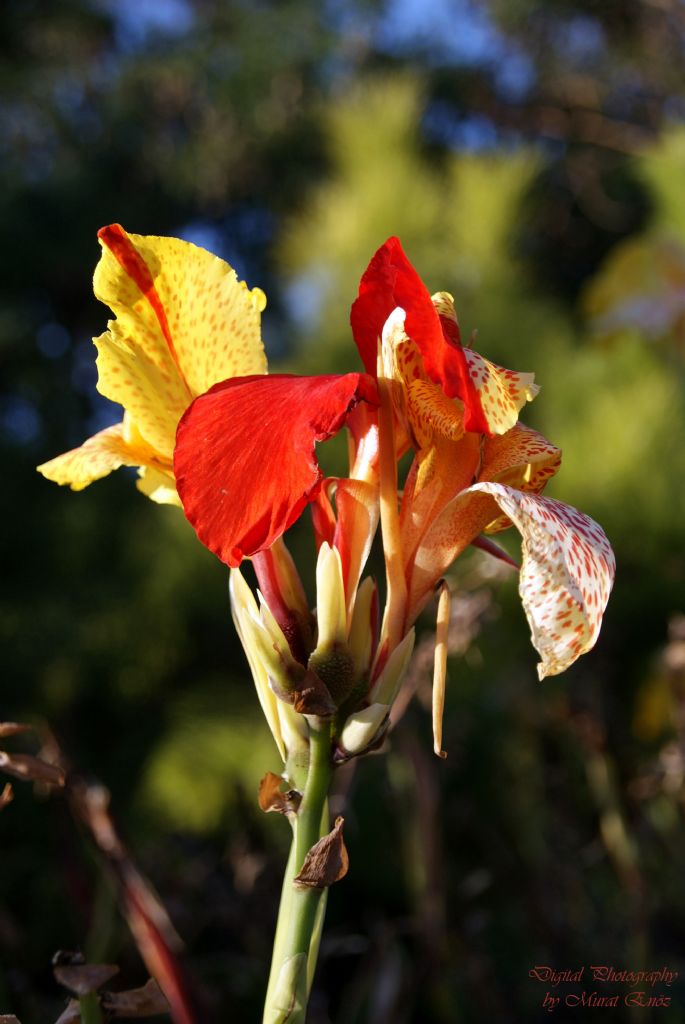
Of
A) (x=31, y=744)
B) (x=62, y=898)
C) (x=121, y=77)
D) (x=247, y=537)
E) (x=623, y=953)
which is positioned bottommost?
(x=623, y=953)

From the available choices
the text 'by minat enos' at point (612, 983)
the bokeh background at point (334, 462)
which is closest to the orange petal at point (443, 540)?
the bokeh background at point (334, 462)

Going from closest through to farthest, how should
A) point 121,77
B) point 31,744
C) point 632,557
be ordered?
point 31,744 < point 632,557 < point 121,77

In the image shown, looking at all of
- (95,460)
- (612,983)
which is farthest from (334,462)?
(95,460)

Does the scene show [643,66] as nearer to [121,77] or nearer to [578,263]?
[578,263]

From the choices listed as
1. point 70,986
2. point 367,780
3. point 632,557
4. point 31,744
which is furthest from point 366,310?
point 632,557

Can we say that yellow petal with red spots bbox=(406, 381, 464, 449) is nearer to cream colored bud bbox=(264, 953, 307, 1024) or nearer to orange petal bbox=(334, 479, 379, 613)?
orange petal bbox=(334, 479, 379, 613)

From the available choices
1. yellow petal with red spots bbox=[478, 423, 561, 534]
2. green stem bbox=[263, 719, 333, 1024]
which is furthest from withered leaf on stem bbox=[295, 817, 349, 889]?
yellow petal with red spots bbox=[478, 423, 561, 534]

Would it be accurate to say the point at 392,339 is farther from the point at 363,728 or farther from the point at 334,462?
the point at 334,462
